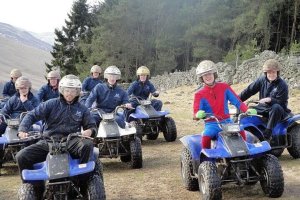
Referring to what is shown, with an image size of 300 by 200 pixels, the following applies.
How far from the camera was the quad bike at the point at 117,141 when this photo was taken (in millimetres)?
9008

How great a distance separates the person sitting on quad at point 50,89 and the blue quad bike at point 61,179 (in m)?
5.49

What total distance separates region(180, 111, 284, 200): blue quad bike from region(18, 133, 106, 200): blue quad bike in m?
1.34

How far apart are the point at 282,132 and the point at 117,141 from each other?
2.97 m

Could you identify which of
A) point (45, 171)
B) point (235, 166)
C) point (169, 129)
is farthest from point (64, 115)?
point (169, 129)

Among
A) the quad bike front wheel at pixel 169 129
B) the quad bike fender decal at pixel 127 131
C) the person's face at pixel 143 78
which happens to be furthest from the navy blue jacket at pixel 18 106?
the quad bike front wheel at pixel 169 129

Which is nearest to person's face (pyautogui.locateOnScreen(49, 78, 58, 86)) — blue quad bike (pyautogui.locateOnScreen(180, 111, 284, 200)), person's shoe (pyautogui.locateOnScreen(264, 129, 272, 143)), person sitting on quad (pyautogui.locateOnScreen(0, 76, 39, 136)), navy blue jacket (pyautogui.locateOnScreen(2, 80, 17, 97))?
person sitting on quad (pyautogui.locateOnScreen(0, 76, 39, 136))

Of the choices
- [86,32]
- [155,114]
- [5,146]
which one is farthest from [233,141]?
[86,32]

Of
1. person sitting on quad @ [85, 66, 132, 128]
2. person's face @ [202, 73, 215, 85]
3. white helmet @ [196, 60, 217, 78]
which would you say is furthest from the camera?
person sitting on quad @ [85, 66, 132, 128]

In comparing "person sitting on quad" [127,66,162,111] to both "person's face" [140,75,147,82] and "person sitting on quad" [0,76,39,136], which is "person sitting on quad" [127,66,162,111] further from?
"person sitting on quad" [0,76,39,136]

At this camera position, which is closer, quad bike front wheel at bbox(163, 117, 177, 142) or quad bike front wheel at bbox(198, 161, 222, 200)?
quad bike front wheel at bbox(198, 161, 222, 200)

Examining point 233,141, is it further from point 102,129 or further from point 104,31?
point 104,31

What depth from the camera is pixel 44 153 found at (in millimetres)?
6160

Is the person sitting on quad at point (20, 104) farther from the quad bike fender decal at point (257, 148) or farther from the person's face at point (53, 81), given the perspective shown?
the quad bike fender decal at point (257, 148)

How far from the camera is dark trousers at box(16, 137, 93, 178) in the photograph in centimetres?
598
